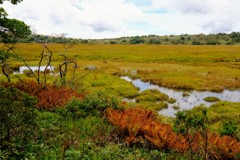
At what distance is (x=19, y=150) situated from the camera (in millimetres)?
7109

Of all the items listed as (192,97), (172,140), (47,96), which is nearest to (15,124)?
(172,140)

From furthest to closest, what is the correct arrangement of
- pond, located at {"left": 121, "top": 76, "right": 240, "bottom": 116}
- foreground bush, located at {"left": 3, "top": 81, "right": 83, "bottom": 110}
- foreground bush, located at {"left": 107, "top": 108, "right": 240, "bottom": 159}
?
1. pond, located at {"left": 121, "top": 76, "right": 240, "bottom": 116}
2. foreground bush, located at {"left": 3, "top": 81, "right": 83, "bottom": 110}
3. foreground bush, located at {"left": 107, "top": 108, "right": 240, "bottom": 159}

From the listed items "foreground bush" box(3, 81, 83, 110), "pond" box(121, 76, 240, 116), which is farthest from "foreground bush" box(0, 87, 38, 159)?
"pond" box(121, 76, 240, 116)

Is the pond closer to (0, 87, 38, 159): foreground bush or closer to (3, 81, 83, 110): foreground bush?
(3, 81, 83, 110): foreground bush

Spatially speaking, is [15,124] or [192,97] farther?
[192,97]

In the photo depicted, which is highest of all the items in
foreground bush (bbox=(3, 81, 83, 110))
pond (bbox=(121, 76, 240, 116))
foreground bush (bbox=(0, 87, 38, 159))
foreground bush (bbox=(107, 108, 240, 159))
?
foreground bush (bbox=(0, 87, 38, 159))

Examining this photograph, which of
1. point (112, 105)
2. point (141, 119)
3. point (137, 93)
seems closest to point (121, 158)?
point (141, 119)

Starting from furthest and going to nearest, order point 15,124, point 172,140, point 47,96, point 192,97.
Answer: point 192,97 → point 47,96 → point 172,140 → point 15,124

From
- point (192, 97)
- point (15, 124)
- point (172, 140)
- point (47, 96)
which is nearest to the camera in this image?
point (15, 124)

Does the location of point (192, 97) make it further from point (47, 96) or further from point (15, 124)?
point (15, 124)

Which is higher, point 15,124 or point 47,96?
point 15,124

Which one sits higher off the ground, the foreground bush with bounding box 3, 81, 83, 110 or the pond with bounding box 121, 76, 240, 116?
the foreground bush with bounding box 3, 81, 83, 110

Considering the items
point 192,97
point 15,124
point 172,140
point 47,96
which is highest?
point 15,124

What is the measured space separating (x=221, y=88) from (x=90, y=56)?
1549 inches
